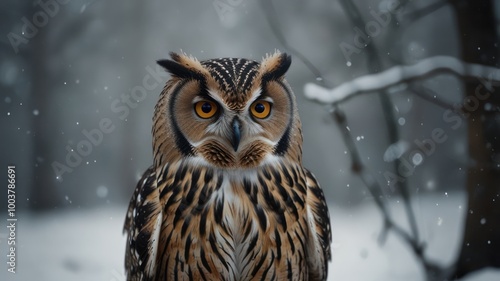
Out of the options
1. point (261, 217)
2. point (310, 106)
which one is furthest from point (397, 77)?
point (261, 217)

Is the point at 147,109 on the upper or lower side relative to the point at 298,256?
upper

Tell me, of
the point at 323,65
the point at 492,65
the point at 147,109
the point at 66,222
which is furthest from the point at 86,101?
the point at 492,65

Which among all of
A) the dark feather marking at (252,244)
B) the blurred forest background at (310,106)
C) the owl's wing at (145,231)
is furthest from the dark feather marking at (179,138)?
the blurred forest background at (310,106)

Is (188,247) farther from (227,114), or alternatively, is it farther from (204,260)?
(227,114)

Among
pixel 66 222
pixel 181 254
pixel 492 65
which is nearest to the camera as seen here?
pixel 181 254

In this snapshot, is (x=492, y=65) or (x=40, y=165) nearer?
(x=40, y=165)

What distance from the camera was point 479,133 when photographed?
1893mm

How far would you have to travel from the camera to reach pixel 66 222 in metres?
1.79

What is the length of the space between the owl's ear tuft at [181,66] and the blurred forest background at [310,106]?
611mm

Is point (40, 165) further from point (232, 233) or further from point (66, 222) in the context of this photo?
point (232, 233)

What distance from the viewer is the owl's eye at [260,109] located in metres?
1.12

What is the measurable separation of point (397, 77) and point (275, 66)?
86 centimetres

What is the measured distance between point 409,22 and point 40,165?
1278 mm

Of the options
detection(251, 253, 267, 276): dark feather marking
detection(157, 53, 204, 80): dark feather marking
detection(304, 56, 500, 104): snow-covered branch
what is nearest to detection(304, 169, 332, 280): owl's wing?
detection(251, 253, 267, 276): dark feather marking
